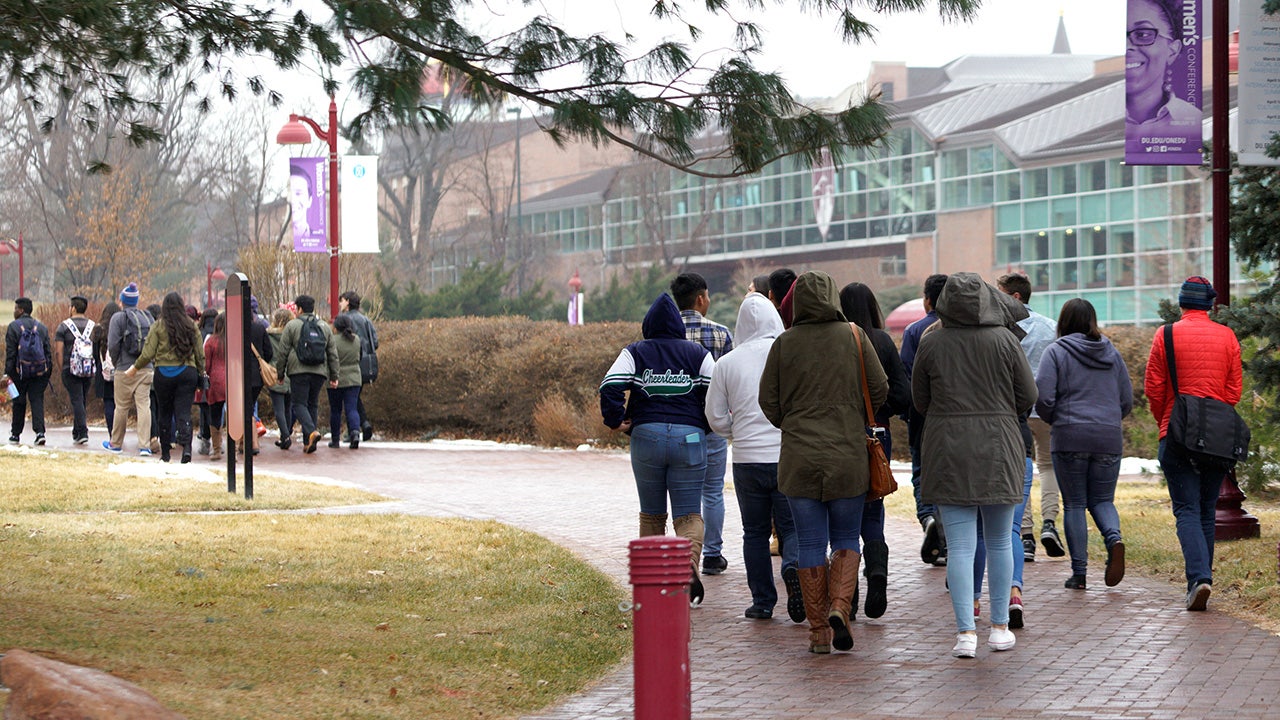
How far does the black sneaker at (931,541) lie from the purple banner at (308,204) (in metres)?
16.5

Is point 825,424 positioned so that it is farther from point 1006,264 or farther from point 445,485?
point 1006,264

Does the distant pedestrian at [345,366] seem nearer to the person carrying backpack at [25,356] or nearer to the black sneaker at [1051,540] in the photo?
the person carrying backpack at [25,356]

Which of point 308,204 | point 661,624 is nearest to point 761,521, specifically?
point 661,624

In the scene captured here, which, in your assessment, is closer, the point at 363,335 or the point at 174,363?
the point at 174,363

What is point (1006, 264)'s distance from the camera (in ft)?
189

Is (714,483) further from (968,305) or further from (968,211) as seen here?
(968,211)

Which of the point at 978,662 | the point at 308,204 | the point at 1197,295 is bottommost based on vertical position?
the point at 978,662

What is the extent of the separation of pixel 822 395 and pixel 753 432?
2.53ft

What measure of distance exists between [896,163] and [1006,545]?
56512mm

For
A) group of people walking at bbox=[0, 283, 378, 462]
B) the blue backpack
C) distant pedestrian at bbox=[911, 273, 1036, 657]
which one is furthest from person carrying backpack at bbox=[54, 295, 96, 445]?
distant pedestrian at bbox=[911, 273, 1036, 657]

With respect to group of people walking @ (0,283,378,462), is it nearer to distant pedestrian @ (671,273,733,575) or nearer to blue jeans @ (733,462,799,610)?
distant pedestrian @ (671,273,733,575)

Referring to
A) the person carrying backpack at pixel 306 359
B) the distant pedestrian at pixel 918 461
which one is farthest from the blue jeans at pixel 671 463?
the person carrying backpack at pixel 306 359

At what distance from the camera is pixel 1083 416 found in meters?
9.22

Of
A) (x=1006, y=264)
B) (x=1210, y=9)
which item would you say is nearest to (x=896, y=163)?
(x=1006, y=264)
